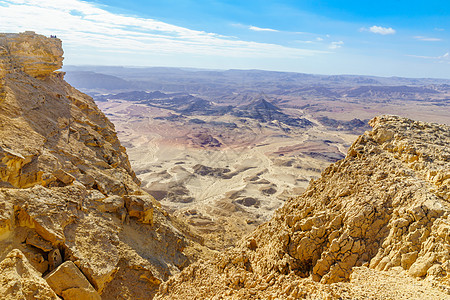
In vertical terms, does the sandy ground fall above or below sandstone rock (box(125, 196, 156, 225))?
below

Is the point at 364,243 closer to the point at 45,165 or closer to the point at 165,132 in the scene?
the point at 45,165

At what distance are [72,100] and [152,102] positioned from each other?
4560 inches

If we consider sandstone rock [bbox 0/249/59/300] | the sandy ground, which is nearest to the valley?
the sandy ground

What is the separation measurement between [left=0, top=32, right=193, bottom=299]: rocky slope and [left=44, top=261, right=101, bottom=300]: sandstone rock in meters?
0.02

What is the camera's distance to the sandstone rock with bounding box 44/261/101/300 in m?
7.90

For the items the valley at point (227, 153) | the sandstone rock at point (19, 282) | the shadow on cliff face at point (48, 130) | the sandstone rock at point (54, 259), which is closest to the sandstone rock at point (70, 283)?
the sandstone rock at point (54, 259)

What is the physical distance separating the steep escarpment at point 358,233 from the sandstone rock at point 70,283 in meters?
2.11

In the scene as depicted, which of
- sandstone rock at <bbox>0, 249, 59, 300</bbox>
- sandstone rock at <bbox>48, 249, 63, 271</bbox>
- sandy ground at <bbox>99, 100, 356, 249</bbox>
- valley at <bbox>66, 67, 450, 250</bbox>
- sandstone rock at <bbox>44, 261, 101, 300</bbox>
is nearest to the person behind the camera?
sandstone rock at <bbox>0, 249, 59, 300</bbox>

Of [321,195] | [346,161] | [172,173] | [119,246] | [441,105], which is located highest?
[441,105]

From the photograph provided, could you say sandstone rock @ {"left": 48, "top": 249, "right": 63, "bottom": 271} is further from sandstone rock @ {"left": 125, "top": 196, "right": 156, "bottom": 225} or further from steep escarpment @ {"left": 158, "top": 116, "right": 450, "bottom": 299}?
sandstone rock @ {"left": 125, "top": 196, "right": 156, "bottom": 225}

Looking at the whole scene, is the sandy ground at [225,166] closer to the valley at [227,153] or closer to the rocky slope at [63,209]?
the valley at [227,153]

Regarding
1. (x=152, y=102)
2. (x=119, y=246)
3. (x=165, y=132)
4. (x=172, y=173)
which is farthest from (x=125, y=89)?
(x=119, y=246)

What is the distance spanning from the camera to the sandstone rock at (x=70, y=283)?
7901 mm

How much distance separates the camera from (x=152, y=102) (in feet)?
439
